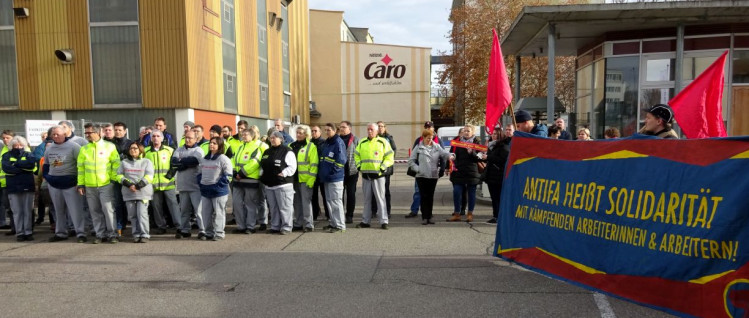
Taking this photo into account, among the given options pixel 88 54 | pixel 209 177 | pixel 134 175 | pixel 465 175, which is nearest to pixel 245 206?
pixel 209 177

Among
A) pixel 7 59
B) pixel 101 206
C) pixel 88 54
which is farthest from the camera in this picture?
pixel 7 59

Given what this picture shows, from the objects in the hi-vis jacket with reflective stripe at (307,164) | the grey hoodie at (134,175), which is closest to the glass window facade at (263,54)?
the hi-vis jacket with reflective stripe at (307,164)

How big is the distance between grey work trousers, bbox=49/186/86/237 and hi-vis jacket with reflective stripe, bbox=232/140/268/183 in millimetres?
2567

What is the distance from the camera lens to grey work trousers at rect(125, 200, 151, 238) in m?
8.49

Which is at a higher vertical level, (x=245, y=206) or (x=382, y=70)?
(x=382, y=70)

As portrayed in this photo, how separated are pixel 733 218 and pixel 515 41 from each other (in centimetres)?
1256

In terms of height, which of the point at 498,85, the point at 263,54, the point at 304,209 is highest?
the point at 263,54

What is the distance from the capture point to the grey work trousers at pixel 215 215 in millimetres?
8602

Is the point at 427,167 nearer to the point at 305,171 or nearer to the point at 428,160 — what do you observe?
the point at 428,160

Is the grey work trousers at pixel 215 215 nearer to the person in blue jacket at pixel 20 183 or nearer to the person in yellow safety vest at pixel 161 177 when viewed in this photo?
the person in yellow safety vest at pixel 161 177

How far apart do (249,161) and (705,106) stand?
21.9 feet

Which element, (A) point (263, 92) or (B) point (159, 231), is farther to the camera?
(A) point (263, 92)

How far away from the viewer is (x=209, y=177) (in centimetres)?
855

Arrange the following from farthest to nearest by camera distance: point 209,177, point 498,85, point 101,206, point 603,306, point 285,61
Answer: point 285,61, point 101,206, point 209,177, point 498,85, point 603,306
